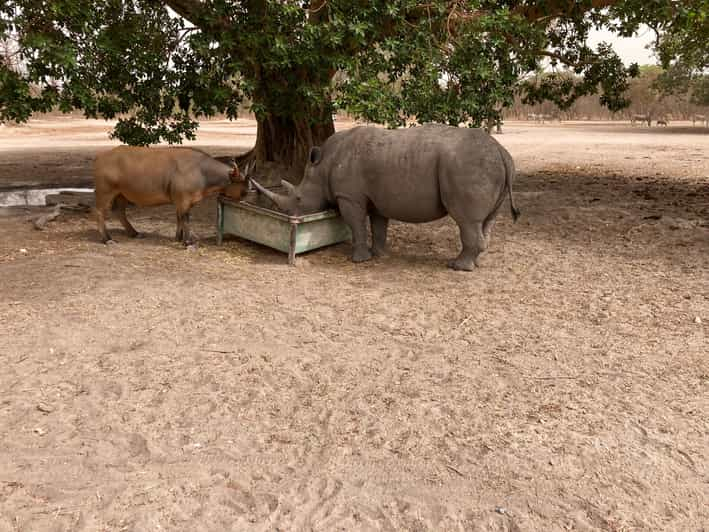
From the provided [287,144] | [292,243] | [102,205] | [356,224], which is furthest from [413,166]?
[287,144]

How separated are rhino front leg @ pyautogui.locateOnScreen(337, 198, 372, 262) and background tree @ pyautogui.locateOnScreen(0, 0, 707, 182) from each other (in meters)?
1.09

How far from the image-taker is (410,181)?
6.48 meters

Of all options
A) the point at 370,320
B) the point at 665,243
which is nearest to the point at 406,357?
the point at 370,320

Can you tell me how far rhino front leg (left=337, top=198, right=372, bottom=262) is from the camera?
6922 mm

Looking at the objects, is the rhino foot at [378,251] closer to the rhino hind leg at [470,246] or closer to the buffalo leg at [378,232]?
the buffalo leg at [378,232]

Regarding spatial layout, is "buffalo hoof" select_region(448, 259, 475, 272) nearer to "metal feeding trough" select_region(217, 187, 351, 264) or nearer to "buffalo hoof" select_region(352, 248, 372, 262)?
"buffalo hoof" select_region(352, 248, 372, 262)

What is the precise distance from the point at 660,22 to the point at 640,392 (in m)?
6.79

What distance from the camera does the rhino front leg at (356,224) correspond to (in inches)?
273

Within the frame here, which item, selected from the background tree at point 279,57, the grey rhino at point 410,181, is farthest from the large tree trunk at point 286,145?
the grey rhino at point 410,181

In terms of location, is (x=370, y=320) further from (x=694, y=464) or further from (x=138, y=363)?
(x=694, y=464)

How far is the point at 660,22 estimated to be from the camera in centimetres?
834

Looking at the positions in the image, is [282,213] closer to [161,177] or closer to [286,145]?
[161,177]

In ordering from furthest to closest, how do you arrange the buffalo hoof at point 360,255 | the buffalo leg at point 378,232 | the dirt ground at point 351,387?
the buffalo leg at point 378,232
the buffalo hoof at point 360,255
the dirt ground at point 351,387

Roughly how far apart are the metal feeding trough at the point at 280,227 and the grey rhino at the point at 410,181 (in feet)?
0.87
